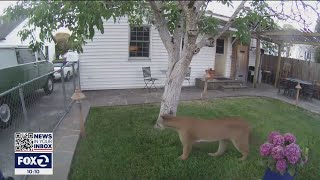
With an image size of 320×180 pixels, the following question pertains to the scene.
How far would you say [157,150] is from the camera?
513 centimetres

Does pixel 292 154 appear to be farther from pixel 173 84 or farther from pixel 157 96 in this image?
pixel 157 96

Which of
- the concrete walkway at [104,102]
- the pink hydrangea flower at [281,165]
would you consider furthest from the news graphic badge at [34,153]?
the pink hydrangea flower at [281,165]

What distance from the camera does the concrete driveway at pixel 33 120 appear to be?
4.58 metres

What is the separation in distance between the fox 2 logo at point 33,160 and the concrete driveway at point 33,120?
946 millimetres

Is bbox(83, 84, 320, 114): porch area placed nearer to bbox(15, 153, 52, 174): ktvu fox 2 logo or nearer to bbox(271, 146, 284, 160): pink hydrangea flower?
bbox(15, 153, 52, 174): ktvu fox 2 logo

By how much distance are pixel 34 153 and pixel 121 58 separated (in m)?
8.13

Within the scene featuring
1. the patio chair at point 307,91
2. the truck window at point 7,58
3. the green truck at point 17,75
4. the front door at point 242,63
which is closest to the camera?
the green truck at point 17,75

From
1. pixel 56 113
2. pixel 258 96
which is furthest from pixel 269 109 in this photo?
pixel 56 113

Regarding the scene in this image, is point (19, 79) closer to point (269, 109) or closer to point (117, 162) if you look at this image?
point (117, 162)

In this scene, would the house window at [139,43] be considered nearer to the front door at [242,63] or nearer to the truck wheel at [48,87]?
the truck wheel at [48,87]

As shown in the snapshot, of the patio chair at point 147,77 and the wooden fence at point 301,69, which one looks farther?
the wooden fence at point 301,69

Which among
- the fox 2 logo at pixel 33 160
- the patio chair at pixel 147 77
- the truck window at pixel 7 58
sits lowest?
the fox 2 logo at pixel 33 160

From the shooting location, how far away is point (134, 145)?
5340 mm

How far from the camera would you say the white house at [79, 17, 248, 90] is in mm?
10633
